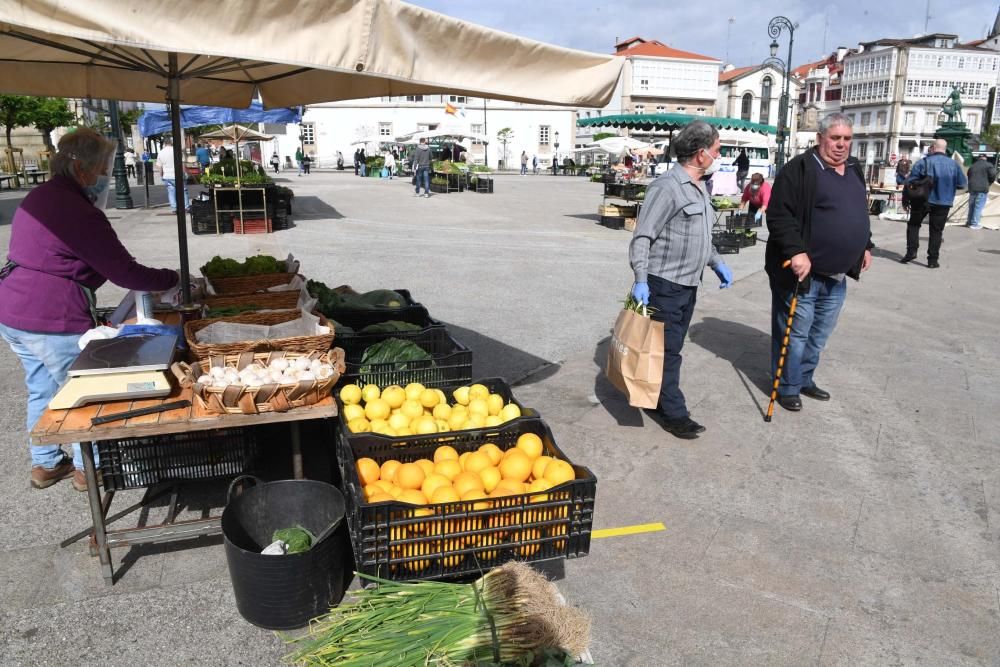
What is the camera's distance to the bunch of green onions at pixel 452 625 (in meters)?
2.30

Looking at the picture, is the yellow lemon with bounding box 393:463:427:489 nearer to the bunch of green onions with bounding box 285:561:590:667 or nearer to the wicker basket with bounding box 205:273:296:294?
the bunch of green onions with bounding box 285:561:590:667

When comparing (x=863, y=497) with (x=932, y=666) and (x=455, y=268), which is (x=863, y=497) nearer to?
(x=932, y=666)

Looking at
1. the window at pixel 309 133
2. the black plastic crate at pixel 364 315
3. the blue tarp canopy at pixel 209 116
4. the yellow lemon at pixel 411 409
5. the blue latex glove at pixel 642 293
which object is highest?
the window at pixel 309 133

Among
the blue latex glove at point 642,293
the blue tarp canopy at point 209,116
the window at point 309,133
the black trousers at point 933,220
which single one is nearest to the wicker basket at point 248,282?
the blue latex glove at point 642,293

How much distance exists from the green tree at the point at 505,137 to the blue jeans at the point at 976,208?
143 ft

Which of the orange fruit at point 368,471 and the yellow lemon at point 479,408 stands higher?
the yellow lemon at point 479,408

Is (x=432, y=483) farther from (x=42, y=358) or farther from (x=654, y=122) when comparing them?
(x=654, y=122)

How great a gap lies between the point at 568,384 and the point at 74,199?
3.73 metres

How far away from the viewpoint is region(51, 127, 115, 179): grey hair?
3.49m

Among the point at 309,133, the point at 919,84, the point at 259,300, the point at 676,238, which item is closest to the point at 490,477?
the point at 676,238

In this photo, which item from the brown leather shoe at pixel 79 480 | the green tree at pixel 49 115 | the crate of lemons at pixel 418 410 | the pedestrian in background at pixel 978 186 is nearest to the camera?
the crate of lemons at pixel 418 410

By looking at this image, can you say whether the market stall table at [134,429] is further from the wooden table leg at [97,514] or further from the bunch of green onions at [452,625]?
the bunch of green onions at [452,625]

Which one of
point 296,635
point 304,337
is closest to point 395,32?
point 304,337

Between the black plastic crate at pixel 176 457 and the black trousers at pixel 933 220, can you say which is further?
the black trousers at pixel 933 220
